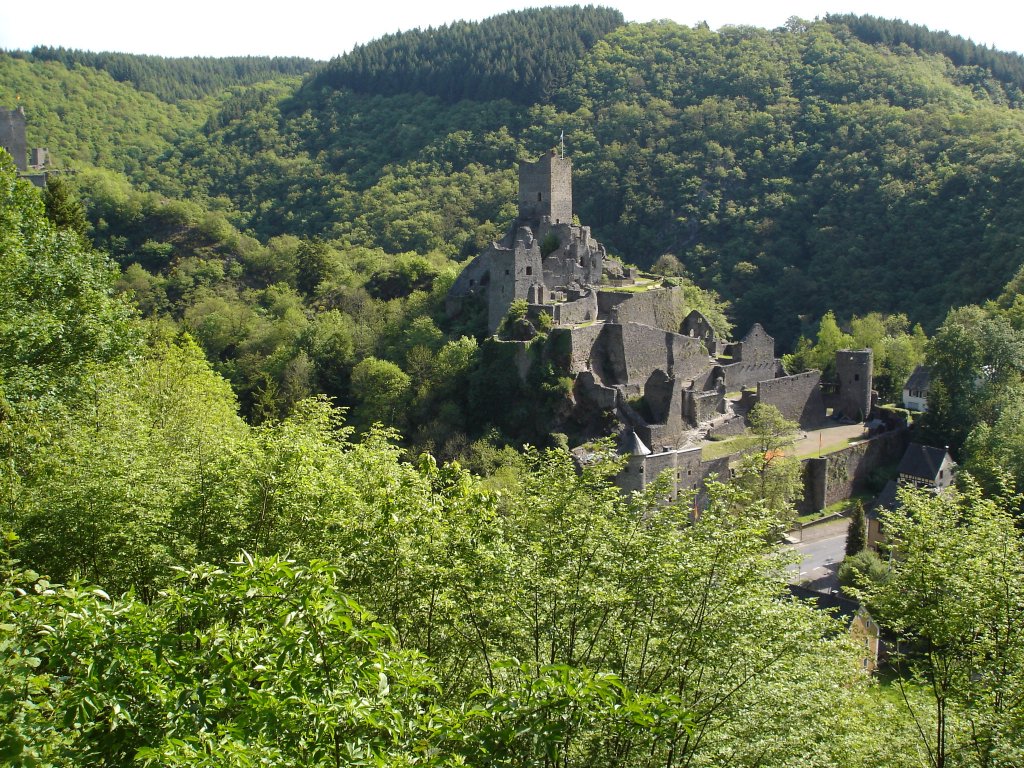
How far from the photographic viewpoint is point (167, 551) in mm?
12656

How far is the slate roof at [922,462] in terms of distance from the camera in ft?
122

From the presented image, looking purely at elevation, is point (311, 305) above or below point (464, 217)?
below

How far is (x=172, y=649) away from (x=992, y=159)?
74.1m

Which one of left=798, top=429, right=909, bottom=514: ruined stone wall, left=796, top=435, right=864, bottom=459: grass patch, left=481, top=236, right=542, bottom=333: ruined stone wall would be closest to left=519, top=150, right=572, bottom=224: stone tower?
left=481, top=236, right=542, bottom=333: ruined stone wall

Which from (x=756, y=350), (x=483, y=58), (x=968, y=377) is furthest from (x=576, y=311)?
(x=483, y=58)

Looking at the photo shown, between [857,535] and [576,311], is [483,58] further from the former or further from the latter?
[857,535]

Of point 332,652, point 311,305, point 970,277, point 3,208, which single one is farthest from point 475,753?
point 970,277

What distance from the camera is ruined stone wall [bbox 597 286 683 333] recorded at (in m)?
42.5

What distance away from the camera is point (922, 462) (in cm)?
3772

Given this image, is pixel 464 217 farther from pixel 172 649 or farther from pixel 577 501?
pixel 172 649

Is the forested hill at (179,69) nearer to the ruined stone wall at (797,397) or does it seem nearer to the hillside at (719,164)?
the hillside at (719,164)

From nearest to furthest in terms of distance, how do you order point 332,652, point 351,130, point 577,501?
point 332,652, point 577,501, point 351,130

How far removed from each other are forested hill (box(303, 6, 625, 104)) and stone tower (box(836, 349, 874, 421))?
202 feet

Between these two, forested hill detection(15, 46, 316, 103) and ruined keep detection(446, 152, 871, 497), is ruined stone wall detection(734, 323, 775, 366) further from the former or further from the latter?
forested hill detection(15, 46, 316, 103)
